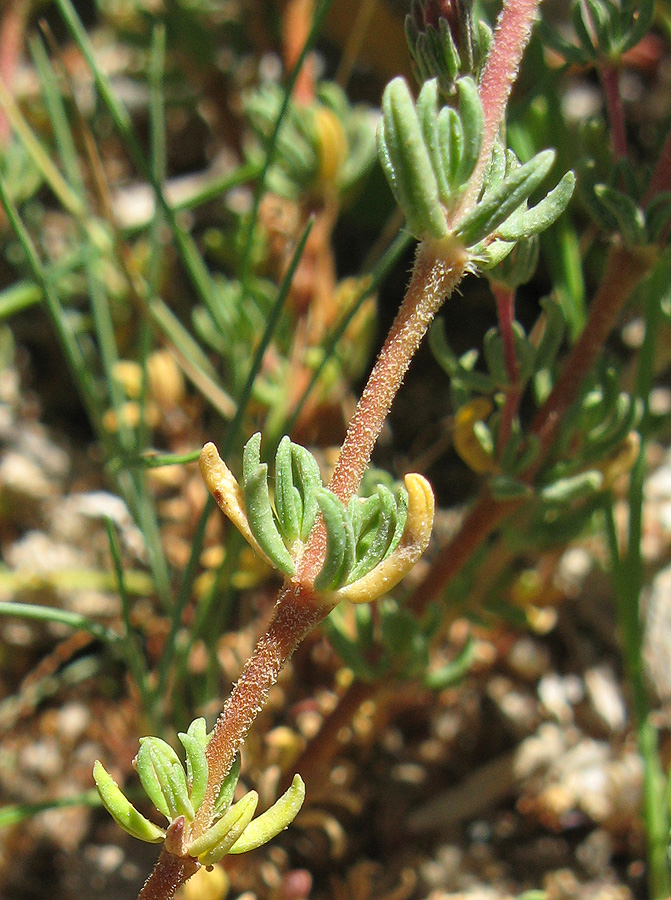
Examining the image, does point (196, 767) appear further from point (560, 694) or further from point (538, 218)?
point (560, 694)

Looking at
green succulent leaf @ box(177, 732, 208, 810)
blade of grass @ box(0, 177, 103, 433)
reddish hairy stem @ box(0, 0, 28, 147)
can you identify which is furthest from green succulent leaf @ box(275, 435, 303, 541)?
reddish hairy stem @ box(0, 0, 28, 147)

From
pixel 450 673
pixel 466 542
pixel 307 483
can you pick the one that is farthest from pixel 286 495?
pixel 450 673

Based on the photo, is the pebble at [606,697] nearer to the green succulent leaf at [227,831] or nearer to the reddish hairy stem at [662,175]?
the reddish hairy stem at [662,175]

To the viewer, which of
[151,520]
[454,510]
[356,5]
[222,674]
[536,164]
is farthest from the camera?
[356,5]

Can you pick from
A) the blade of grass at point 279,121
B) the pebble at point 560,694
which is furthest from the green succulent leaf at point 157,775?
the pebble at point 560,694

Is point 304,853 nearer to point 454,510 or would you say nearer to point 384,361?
point 454,510

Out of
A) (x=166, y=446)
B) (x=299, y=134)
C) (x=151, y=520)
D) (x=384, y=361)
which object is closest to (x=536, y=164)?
(x=384, y=361)
